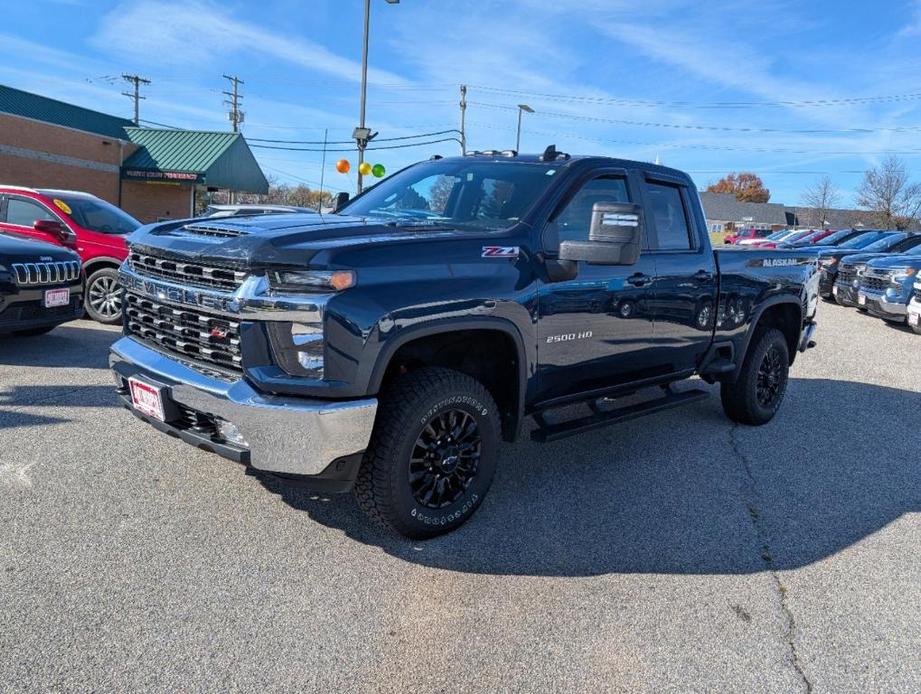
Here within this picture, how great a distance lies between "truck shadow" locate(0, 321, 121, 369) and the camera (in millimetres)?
6633

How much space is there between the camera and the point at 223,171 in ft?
101

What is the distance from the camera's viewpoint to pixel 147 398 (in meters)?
3.38

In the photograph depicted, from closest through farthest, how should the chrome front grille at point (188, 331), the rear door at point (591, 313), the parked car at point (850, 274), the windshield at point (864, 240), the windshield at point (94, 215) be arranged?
the chrome front grille at point (188, 331)
the rear door at point (591, 313)
the windshield at point (94, 215)
the parked car at point (850, 274)
the windshield at point (864, 240)

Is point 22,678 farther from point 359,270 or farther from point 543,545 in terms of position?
point 543,545

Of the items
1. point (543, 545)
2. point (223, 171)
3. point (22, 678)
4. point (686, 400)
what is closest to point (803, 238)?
point (223, 171)

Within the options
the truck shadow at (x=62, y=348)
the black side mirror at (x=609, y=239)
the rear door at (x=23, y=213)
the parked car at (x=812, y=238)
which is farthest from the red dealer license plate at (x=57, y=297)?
the parked car at (x=812, y=238)

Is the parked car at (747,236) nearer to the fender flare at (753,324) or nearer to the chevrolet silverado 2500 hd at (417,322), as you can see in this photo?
the fender flare at (753,324)

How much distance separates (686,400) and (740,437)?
90 cm

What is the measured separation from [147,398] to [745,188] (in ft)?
386

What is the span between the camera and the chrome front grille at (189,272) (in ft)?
10.2

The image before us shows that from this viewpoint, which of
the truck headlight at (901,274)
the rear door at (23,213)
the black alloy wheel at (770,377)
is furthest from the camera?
the truck headlight at (901,274)

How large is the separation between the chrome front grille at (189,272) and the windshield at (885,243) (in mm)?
18576

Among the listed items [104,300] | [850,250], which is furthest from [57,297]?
[850,250]

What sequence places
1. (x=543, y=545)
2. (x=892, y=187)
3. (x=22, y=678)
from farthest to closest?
(x=892, y=187) → (x=543, y=545) → (x=22, y=678)
